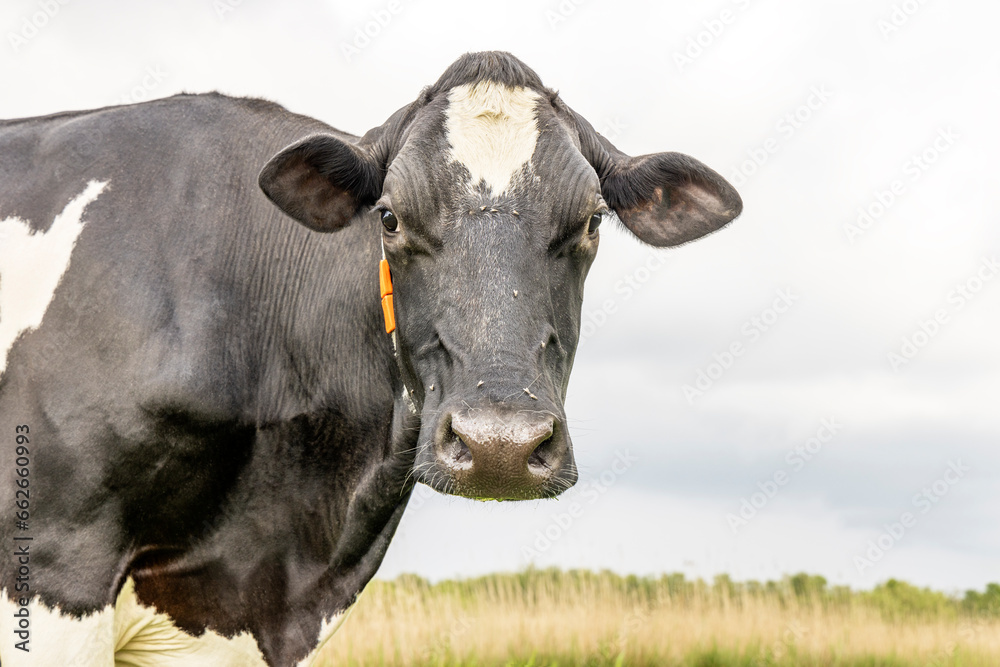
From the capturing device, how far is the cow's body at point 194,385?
5.61 m

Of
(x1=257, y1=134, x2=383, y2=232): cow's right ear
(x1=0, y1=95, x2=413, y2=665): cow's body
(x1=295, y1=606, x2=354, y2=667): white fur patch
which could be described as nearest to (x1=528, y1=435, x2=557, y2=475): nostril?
(x1=0, y1=95, x2=413, y2=665): cow's body

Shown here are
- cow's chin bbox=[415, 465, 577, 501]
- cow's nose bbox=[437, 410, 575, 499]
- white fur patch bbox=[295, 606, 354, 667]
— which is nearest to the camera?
cow's nose bbox=[437, 410, 575, 499]

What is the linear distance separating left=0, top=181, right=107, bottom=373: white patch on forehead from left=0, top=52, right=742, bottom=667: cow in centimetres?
2

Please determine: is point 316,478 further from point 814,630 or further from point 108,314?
point 814,630

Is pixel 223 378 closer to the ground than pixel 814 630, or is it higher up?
higher up

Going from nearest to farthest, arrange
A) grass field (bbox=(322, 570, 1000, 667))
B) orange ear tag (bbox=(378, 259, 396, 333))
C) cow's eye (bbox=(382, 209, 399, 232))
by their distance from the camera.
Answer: cow's eye (bbox=(382, 209, 399, 232))
orange ear tag (bbox=(378, 259, 396, 333))
grass field (bbox=(322, 570, 1000, 667))

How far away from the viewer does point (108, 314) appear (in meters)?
5.79

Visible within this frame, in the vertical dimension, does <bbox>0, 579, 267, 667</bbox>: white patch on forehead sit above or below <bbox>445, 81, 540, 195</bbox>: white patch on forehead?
below

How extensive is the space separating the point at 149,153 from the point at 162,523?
235 centimetres

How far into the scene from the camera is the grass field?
12.0 metres

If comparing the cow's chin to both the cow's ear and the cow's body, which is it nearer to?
the cow's body

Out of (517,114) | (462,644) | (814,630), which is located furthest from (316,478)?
(814,630)

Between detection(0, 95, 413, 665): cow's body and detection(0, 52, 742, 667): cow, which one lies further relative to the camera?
detection(0, 95, 413, 665): cow's body

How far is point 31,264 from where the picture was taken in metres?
5.99
